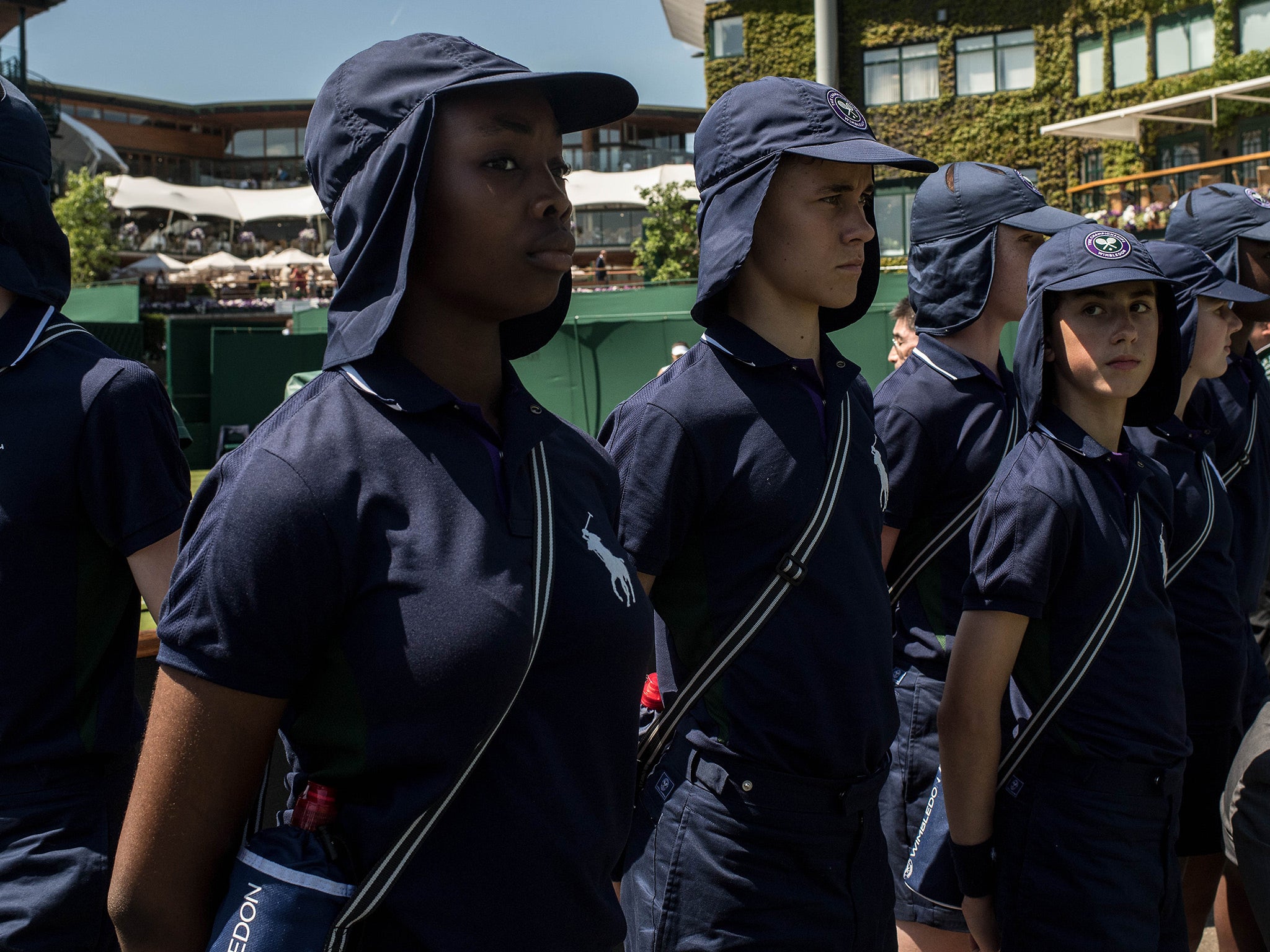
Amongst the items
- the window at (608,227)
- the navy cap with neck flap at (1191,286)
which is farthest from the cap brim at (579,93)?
the window at (608,227)

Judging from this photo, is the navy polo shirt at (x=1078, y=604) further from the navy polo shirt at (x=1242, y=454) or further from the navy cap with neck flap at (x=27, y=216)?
the navy cap with neck flap at (x=27, y=216)

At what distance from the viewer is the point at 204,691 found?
4.99 feet

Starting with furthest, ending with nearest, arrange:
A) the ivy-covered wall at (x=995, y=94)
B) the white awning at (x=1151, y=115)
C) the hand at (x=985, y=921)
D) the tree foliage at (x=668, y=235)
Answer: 1. the tree foliage at (x=668, y=235)
2. the ivy-covered wall at (x=995, y=94)
3. the white awning at (x=1151, y=115)
4. the hand at (x=985, y=921)

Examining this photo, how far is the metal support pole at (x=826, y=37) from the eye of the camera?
12766 mm

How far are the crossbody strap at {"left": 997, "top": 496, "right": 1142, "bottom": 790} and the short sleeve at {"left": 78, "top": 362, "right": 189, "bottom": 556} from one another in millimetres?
2044

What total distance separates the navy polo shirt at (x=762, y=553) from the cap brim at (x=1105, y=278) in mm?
818

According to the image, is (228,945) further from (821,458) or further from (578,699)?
(821,458)

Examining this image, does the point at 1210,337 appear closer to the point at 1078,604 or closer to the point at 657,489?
the point at 1078,604

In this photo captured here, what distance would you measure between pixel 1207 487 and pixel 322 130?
10.4 feet

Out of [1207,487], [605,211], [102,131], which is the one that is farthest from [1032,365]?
[102,131]

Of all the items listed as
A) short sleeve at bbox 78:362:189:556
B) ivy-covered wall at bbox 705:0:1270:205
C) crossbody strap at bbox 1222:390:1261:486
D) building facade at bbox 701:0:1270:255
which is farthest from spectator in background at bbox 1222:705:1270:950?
ivy-covered wall at bbox 705:0:1270:205

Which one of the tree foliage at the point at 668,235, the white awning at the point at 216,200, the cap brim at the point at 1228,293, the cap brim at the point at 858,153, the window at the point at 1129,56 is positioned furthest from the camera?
the white awning at the point at 216,200

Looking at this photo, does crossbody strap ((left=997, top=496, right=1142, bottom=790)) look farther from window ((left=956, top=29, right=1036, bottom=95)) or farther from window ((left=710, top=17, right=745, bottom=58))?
window ((left=710, top=17, right=745, bottom=58))

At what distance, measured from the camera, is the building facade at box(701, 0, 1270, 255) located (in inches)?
1215
